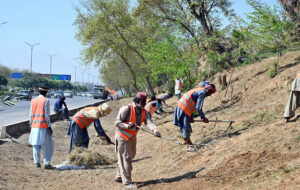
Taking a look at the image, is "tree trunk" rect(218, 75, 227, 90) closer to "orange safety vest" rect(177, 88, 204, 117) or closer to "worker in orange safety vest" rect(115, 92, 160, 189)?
"orange safety vest" rect(177, 88, 204, 117)

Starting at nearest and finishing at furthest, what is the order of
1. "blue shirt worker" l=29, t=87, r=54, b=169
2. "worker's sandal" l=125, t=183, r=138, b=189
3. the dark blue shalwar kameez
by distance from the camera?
"worker's sandal" l=125, t=183, r=138, b=189 < "blue shirt worker" l=29, t=87, r=54, b=169 < the dark blue shalwar kameez

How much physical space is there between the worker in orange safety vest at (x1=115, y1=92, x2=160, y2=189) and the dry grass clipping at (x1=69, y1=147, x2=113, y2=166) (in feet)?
6.23

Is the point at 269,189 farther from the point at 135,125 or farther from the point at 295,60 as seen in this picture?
the point at 295,60

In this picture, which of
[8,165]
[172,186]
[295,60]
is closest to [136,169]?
[172,186]

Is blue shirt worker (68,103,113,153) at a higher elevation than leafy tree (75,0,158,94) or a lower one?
lower

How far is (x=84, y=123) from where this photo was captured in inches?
352

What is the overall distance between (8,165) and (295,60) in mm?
11400

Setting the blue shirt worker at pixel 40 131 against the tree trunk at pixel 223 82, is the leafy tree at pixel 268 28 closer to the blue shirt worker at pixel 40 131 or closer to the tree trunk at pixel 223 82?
the tree trunk at pixel 223 82

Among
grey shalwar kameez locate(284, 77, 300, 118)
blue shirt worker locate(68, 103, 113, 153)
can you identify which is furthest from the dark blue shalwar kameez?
grey shalwar kameez locate(284, 77, 300, 118)

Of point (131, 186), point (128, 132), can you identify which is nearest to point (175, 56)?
point (128, 132)

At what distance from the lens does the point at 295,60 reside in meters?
15.0

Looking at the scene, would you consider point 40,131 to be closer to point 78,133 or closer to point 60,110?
point 78,133

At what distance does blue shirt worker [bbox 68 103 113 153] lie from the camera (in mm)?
8789

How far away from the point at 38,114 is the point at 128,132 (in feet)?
7.54
